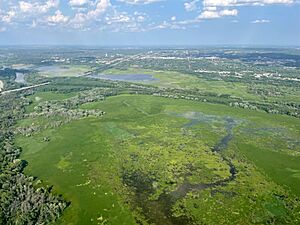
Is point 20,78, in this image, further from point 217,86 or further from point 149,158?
point 149,158

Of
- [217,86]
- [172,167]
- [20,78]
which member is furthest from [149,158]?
[20,78]

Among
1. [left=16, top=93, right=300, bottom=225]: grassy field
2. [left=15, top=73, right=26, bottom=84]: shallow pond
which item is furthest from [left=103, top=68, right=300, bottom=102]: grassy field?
[left=15, top=73, right=26, bottom=84]: shallow pond

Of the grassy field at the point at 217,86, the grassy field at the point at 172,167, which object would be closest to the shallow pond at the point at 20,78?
the grassy field at the point at 217,86

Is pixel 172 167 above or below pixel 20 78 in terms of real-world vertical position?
above

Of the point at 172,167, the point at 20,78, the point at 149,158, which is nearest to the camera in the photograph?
the point at 172,167

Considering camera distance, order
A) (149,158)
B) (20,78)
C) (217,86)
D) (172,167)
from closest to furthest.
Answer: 1. (172,167)
2. (149,158)
3. (217,86)
4. (20,78)

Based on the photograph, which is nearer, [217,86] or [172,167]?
[172,167]

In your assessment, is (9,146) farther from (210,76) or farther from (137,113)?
(210,76)

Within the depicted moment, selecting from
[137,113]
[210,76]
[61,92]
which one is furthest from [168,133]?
[210,76]
